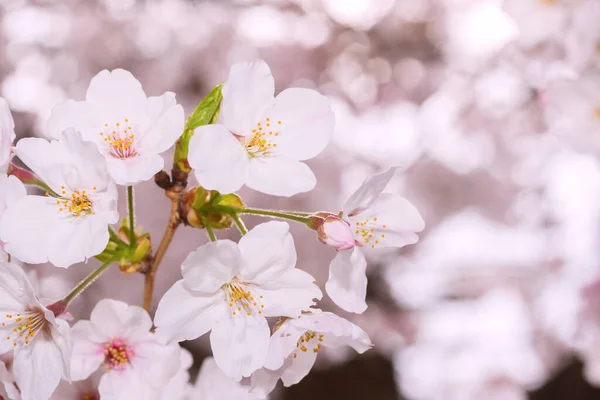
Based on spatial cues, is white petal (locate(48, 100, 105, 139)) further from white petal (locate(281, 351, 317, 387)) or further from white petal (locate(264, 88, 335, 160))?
white petal (locate(281, 351, 317, 387))

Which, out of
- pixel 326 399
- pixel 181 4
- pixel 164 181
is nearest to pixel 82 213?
pixel 164 181

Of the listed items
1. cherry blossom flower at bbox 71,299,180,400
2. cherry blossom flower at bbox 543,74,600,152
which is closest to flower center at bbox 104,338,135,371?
cherry blossom flower at bbox 71,299,180,400

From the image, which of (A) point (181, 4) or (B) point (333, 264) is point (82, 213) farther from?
(A) point (181, 4)

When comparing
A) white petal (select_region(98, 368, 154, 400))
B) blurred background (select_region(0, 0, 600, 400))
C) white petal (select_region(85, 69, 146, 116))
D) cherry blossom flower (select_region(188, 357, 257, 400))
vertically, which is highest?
white petal (select_region(85, 69, 146, 116))

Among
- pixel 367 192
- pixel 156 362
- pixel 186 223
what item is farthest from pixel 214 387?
pixel 367 192

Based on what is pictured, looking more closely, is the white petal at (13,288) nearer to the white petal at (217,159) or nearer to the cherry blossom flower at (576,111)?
the white petal at (217,159)

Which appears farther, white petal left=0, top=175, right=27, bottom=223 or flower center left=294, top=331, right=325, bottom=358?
flower center left=294, top=331, right=325, bottom=358

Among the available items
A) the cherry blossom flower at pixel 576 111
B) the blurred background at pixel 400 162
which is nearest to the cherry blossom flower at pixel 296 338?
the cherry blossom flower at pixel 576 111
